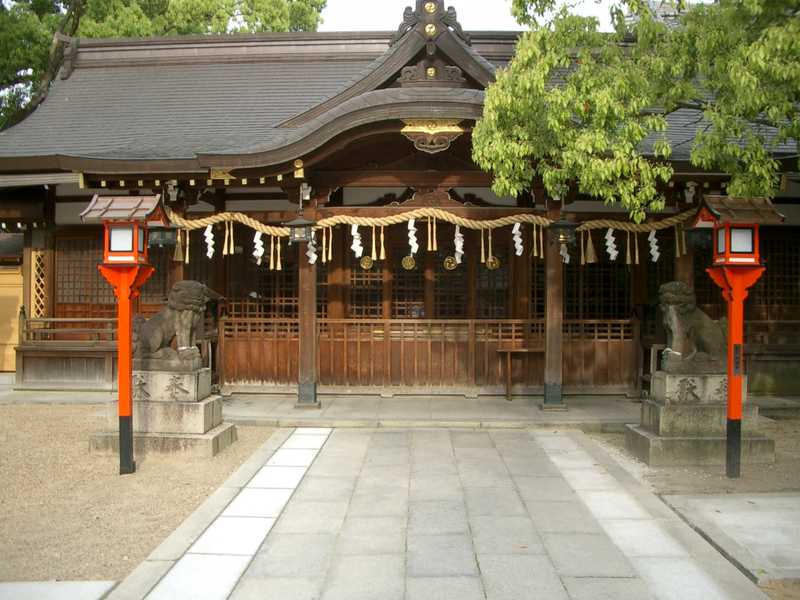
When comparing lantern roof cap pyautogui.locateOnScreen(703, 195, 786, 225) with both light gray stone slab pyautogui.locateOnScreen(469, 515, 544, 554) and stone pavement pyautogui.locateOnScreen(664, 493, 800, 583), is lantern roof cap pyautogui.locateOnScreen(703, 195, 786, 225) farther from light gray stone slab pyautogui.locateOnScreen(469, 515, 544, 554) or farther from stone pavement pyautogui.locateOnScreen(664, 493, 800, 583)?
light gray stone slab pyautogui.locateOnScreen(469, 515, 544, 554)

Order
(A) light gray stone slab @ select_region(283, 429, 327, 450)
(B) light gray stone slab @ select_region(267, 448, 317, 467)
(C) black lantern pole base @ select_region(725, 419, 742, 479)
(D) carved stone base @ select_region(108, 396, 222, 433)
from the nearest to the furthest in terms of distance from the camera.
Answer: (C) black lantern pole base @ select_region(725, 419, 742, 479), (B) light gray stone slab @ select_region(267, 448, 317, 467), (D) carved stone base @ select_region(108, 396, 222, 433), (A) light gray stone slab @ select_region(283, 429, 327, 450)

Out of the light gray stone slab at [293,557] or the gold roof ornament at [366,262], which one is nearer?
the light gray stone slab at [293,557]

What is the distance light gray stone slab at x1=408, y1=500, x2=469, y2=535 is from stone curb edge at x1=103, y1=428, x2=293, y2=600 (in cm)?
169

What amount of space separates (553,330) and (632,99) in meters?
4.16

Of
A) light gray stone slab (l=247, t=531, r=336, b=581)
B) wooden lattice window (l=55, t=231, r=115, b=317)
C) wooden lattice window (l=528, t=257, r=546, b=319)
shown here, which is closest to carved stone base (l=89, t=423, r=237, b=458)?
light gray stone slab (l=247, t=531, r=336, b=581)

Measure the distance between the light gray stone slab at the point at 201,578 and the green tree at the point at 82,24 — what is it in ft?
44.7

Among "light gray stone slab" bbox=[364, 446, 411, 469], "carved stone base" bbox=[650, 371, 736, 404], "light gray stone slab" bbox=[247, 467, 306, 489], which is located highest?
"carved stone base" bbox=[650, 371, 736, 404]

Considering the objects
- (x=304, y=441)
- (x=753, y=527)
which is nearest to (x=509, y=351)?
(x=304, y=441)

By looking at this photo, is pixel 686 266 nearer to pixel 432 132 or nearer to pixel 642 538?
pixel 432 132

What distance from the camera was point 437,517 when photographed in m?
5.71

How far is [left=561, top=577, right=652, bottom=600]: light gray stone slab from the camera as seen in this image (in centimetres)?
420

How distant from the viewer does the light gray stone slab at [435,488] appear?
630 cm

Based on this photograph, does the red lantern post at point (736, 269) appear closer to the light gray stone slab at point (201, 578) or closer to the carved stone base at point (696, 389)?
the carved stone base at point (696, 389)

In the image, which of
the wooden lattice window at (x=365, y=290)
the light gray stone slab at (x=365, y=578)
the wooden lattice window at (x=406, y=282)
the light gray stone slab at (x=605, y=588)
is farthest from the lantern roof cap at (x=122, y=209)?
Result: the light gray stone slab at (x=605, y=588)
